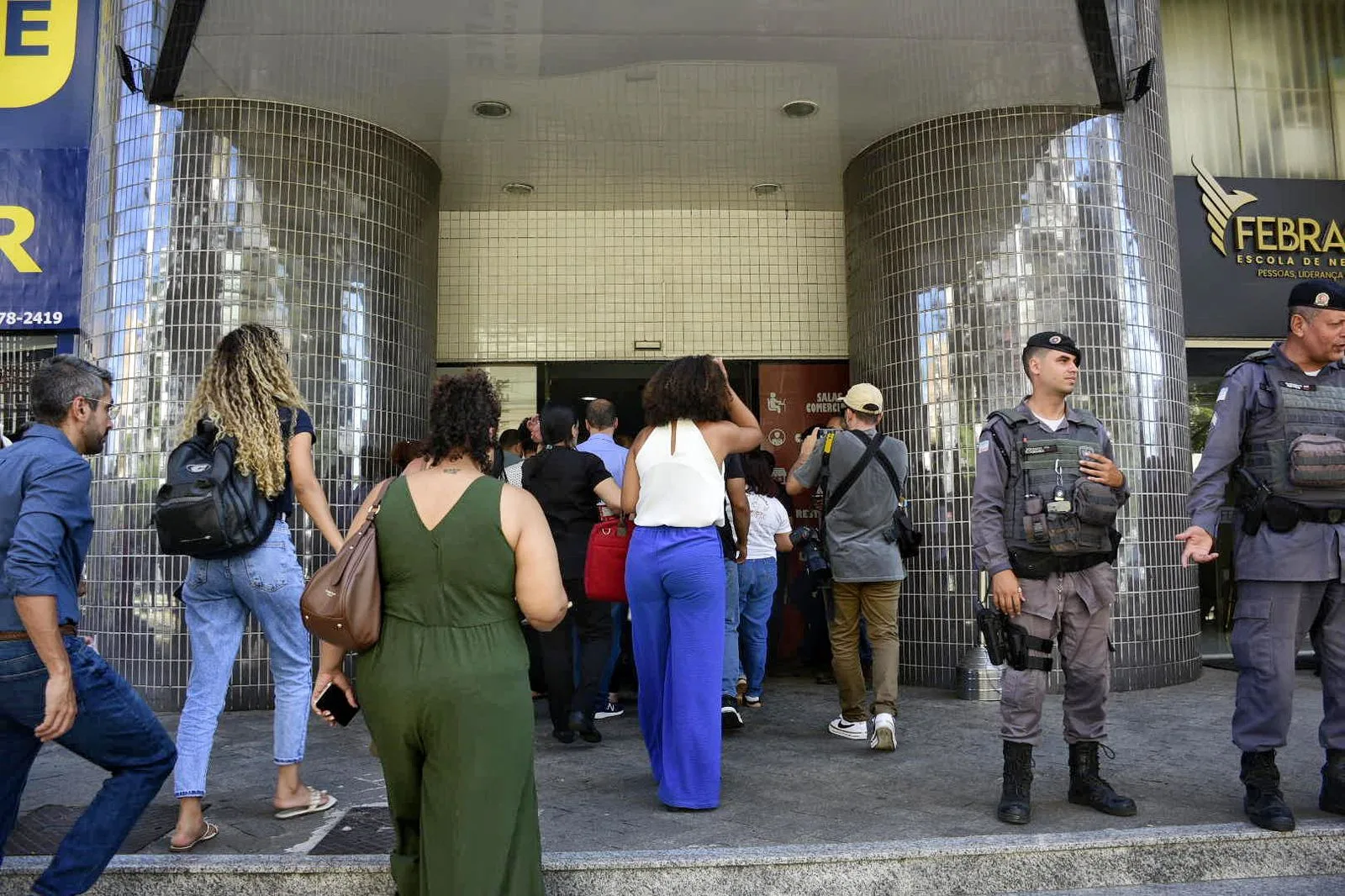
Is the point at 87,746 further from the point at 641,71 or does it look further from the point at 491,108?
the point at 491,108

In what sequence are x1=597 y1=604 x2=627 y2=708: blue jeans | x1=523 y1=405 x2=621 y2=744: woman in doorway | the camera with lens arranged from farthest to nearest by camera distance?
x1=597 y1=604 x2=627 y2=708: blue jeans < the camera with lens < x1=523 y1=405 x2=621 y2=744: woman in doorway

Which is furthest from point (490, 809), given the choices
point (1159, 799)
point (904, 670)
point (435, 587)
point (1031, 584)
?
point (904, 670)

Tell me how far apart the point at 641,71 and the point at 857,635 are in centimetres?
378

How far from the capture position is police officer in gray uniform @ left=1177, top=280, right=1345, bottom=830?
11.6 ft

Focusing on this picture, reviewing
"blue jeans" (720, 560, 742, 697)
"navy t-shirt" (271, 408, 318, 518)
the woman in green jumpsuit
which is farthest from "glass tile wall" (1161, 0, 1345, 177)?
the woman in green jumpsuit

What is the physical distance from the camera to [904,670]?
696 cm

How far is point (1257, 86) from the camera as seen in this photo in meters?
8.29

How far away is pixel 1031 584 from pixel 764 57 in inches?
154

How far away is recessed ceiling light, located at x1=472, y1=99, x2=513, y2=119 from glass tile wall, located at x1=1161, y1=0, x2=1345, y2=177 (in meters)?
5.51

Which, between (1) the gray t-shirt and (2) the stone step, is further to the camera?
(1) the gray t-shirt

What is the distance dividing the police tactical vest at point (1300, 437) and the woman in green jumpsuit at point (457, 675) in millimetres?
2738

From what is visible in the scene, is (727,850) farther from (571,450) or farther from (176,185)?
(176,185)

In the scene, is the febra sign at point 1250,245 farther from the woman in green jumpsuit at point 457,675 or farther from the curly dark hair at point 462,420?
the woman in green jumpsuit at point 457,675

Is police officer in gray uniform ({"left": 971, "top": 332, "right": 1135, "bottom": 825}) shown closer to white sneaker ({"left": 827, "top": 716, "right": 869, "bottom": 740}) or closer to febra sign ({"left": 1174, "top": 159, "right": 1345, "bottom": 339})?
white sneaker ({"left": 827, "top": 716, "right": 869, "bottom": 740})
